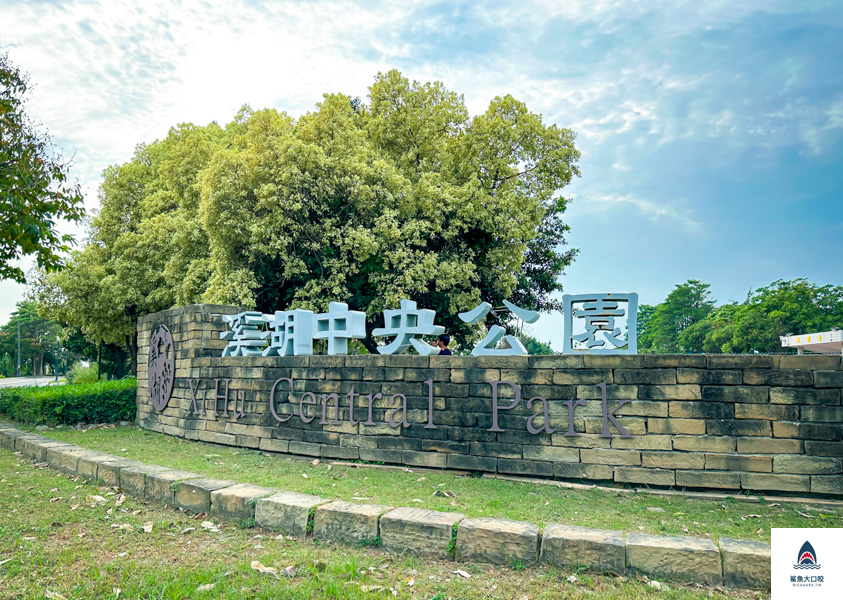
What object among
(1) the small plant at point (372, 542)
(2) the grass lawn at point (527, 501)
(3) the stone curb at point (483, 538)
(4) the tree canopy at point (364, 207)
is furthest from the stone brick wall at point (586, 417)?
(4) the tree canopy at point (364, 207)

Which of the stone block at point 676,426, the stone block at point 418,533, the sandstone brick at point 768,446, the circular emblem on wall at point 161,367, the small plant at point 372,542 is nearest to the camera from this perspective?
the stone block at point 418,533

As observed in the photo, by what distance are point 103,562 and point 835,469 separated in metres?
6.00

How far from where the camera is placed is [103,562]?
12.0 feet

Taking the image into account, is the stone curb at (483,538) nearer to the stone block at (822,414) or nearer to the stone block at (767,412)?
the stone block at (767,412)

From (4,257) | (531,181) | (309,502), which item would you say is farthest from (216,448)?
(531,181)

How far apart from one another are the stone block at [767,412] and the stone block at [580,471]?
134cm

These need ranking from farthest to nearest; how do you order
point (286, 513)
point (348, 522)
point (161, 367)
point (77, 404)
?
1. point (77, 404)
2. point (161, 367)
3. point (286, 513)
4. point (348, 522)

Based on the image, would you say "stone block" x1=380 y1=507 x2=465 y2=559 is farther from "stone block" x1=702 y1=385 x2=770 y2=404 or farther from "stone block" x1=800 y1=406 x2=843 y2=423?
"stone block" x1=800 y1=406 x2=843 y2=423

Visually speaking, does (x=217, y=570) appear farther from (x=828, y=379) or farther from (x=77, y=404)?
(x=77, y=404)

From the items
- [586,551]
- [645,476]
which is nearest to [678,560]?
[586,551]

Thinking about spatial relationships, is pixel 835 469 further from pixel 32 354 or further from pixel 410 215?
pixel 32 354

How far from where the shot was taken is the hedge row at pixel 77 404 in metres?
10.8

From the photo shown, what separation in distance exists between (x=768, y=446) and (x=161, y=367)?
9734mm

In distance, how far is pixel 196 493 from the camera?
4828 mm
